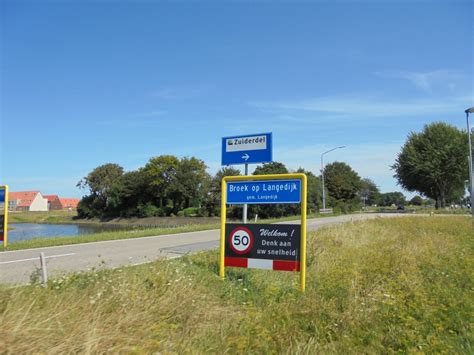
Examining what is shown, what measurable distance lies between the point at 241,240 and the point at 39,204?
536 ft

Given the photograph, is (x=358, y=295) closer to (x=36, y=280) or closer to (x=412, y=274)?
(x=412, y=274)

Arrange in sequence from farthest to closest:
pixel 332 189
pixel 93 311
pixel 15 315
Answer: pixel 332 189 → pixel 93 311 → pixel 15 315

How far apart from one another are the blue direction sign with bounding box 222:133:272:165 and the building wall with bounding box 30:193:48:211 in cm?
15374

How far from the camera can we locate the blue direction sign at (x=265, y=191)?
22.1 ft

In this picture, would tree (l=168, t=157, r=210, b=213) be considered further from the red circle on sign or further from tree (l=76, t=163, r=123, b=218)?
the red circle on sign

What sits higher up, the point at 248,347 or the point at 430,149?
the point at 430,149

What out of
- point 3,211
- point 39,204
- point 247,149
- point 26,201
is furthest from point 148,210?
point 39,204

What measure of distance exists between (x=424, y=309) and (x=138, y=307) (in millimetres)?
3429

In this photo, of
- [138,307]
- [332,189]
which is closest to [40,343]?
[138,307]

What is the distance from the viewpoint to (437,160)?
51625 mm

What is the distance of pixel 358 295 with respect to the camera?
19.2 ft

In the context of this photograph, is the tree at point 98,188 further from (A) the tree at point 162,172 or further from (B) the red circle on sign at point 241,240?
(B) the red circle on sign at point 241,240

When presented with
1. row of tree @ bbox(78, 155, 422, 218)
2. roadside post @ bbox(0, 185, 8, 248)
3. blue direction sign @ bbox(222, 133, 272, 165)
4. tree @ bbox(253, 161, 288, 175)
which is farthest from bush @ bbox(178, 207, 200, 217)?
blue direction sign @ bbox(222, 133, 272, 165)

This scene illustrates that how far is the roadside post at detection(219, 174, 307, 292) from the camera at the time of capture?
6504mm
